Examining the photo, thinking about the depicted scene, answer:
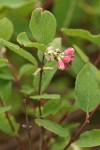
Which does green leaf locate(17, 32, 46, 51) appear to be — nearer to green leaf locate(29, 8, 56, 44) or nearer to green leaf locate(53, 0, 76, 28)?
green leaf locate(29, 8, 56, 44)

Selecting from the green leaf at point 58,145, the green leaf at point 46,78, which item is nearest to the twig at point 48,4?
the green leaf at point 58,145

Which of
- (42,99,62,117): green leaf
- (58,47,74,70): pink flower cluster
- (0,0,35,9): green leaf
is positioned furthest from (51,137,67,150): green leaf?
(0,0,35,9): green leaf

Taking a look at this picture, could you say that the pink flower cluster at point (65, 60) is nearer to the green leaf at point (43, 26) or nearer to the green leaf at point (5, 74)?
the green leaf at point (43, 26)

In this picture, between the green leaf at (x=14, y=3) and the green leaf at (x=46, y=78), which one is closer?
the green leaf at (x=46, y=78)

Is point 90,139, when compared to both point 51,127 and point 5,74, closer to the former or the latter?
point 51,127

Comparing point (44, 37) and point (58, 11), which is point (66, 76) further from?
point (44, 37)

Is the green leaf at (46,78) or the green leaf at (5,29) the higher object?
the green leaf at (5,29)
